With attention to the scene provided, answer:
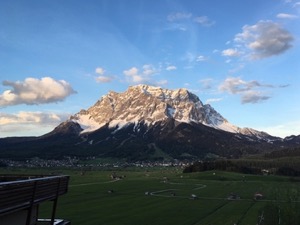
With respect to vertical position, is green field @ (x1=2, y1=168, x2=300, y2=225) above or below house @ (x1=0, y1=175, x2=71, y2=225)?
below

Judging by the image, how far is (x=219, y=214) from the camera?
95.2 metres

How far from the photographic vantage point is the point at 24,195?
2036 centimetres

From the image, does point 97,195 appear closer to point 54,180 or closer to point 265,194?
point 265,194

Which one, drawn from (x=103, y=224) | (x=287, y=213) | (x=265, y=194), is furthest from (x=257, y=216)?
(x=265, y=194)

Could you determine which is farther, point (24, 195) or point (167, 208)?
point (167, 208)

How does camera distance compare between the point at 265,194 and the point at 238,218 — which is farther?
the point at 265,194

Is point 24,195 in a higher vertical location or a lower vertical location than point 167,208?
higher

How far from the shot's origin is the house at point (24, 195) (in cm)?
1839

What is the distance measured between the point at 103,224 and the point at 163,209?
2755 centimetres

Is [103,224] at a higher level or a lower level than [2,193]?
lower

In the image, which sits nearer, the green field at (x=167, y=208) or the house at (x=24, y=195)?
the house at (x=24, y=195)

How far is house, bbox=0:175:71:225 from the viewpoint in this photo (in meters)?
18.4

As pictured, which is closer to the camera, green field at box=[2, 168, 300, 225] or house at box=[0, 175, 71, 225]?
house at box=[0, 175, 71, 225]

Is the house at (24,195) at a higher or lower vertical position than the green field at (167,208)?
higher
